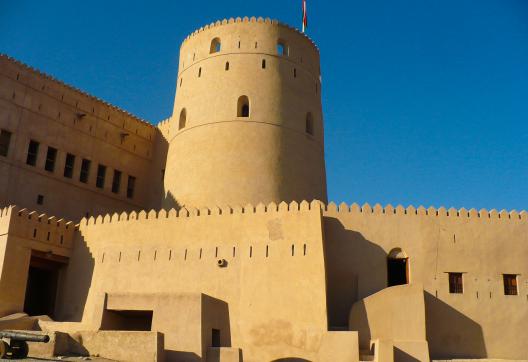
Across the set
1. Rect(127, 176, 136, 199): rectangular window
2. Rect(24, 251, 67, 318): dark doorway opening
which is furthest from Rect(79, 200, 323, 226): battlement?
Rect(127, 176, 136, 199): rectangular window

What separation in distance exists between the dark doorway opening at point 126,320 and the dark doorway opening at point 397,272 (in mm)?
6040

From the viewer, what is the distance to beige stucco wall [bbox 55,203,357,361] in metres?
15.5

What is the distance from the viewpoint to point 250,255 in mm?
16625

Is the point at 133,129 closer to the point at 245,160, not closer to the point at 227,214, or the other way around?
the point at 245,160

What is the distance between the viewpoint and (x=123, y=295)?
16.1 m

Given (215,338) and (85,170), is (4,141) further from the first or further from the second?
(215,338)

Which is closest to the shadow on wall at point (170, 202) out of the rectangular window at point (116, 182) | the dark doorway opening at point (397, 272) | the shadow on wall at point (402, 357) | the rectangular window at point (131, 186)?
the rectangular window at point (116, 182)

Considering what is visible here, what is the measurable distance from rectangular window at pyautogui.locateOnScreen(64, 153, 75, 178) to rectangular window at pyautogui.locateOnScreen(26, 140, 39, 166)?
3.92 feet

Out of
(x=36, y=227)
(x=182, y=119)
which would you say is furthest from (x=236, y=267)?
(x=182, y=119)

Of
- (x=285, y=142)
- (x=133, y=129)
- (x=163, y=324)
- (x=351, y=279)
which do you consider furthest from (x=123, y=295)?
(x=133, y=129)

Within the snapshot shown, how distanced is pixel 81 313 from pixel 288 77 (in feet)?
32.3

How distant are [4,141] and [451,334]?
1479 centimetres

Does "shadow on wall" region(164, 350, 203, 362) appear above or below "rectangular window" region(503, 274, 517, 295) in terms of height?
below

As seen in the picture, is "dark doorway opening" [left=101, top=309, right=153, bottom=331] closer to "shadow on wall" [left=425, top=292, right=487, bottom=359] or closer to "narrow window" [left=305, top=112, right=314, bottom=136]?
"shadow on wall" [left=425, top=292, right=487, bottom=359]
